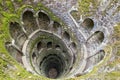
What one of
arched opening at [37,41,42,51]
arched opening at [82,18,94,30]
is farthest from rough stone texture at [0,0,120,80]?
arched opening at [37,41,42,51]

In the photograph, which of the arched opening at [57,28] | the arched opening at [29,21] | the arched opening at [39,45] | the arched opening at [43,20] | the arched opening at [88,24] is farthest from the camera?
the arched opening at [39,45]

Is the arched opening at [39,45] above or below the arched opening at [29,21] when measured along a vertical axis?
below

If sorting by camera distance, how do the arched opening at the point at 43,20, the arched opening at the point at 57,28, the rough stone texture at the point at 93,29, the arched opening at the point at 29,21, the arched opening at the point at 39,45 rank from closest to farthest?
the rough stone texture at the point at 93,29
the arched opening at the point at 29,21
the arched opening at the point at 57,28
the arched opening at the point at 43,20
the arched opening at the point at 39,45

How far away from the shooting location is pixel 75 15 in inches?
1483

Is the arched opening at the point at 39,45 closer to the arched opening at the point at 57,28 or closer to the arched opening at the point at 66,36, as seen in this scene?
the arched opening at the point at 57,28

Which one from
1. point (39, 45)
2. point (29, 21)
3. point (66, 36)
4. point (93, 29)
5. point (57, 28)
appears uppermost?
point (29, 21)

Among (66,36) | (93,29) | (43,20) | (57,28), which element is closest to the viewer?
(93,29)

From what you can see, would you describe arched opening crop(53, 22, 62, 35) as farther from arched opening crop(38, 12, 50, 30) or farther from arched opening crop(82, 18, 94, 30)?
arched opening crop(82, 18, 94, 30)

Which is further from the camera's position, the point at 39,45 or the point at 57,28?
the point at 39,45

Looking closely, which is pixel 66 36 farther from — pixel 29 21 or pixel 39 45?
pixel 29 21

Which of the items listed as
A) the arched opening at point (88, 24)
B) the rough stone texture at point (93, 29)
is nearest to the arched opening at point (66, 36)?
the rough stone texture at point (93, 29)

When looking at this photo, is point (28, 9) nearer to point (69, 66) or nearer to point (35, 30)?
point (35, 30)

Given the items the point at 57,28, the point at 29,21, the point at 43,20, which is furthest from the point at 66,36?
the point at 29,21

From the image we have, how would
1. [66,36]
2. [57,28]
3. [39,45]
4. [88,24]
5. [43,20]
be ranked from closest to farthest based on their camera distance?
[88,24], [66,36], [57,28], [43,20], [39,45]
